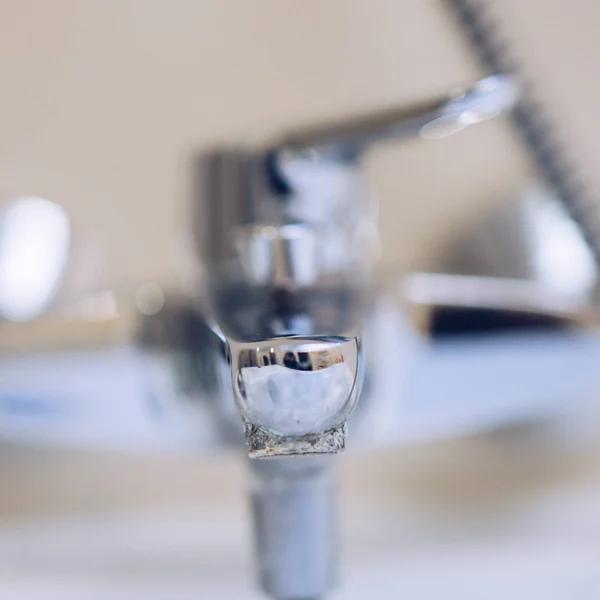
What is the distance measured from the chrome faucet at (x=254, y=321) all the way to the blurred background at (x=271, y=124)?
10cm

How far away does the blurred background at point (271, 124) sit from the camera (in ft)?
1.38

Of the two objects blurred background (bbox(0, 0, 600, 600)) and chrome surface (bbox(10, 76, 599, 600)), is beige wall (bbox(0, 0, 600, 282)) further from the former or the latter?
chrome surface (bbox(10, 76, 599, 600))

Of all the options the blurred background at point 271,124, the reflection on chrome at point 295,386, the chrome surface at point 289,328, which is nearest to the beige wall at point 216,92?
the blurred background at point 271,124

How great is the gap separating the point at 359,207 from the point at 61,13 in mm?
247

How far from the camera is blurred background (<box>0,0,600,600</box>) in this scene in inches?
16.6

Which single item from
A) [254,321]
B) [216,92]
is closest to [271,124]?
[216,92]

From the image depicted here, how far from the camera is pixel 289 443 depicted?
0.16 metres

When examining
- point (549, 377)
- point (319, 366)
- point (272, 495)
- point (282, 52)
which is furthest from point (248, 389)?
point (282, 52)

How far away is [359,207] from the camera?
1.06ft

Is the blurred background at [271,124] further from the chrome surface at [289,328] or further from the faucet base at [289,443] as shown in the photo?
the faucet base at [289,443]

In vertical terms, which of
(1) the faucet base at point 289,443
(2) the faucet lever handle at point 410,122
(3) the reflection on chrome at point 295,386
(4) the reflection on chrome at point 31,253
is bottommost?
(1) the faucet base at point 289,443

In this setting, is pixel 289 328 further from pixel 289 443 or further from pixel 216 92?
pixel 216 92

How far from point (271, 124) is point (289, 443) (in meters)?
0.27

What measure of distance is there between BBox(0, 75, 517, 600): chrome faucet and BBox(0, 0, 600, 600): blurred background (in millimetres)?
98
